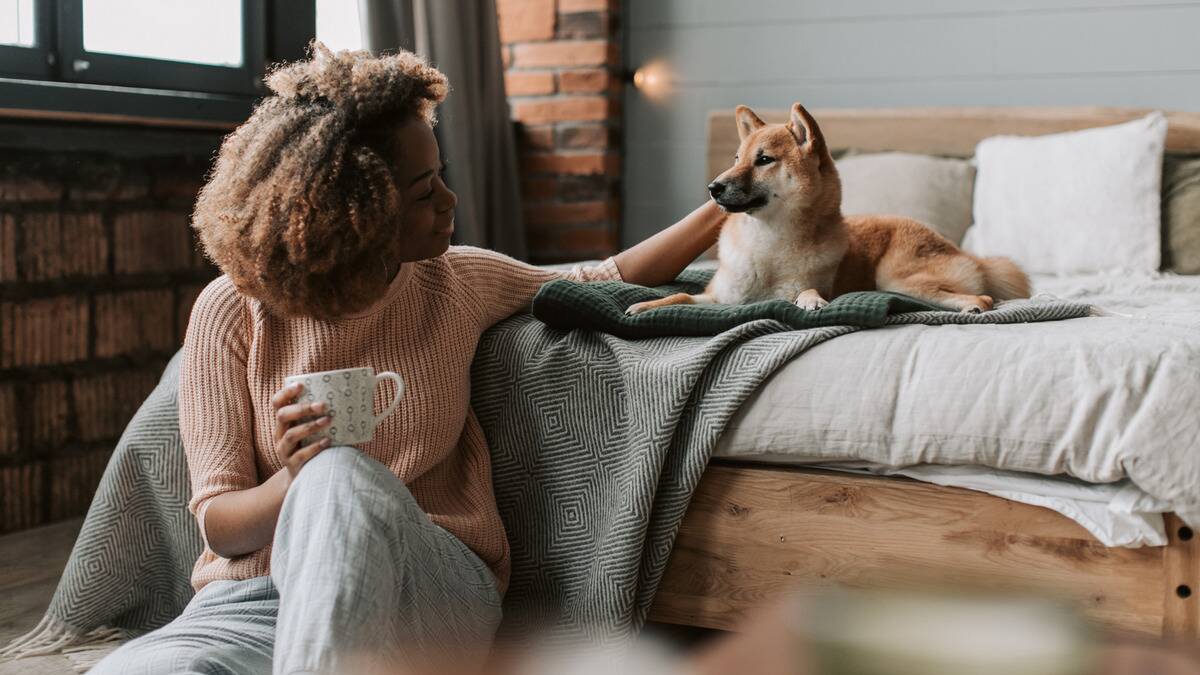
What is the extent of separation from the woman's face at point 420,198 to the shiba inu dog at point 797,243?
47 cm

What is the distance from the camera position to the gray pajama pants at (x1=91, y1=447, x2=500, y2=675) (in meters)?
0.90

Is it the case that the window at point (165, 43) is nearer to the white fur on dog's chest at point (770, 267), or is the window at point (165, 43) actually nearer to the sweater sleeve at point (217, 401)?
the sweater sleeve at point (217, 401)

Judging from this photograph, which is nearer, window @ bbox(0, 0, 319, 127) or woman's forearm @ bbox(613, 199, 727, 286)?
woman's forearm @ bbox(613, 199, 727, 286)

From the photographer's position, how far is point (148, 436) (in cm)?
159

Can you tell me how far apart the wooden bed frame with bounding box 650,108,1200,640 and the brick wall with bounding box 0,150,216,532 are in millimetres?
1405

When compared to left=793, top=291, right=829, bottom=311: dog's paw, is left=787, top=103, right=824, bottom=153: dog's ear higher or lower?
higher

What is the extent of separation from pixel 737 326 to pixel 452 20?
1875 mm

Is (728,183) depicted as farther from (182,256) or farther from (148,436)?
(182,256)

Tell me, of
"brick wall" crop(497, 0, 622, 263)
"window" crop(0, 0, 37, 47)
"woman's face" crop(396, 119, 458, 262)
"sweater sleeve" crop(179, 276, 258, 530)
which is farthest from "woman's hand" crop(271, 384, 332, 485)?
"brick wall" crop(497, 0, 622, 263)

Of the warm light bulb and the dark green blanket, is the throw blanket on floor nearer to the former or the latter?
the dark green blanket

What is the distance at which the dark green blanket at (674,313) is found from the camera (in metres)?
1.43

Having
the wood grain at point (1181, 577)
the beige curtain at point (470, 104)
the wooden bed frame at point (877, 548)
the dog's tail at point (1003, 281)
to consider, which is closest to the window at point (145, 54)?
the beige curtain at point (470, 104)

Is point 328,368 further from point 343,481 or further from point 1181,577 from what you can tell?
point 1181,577

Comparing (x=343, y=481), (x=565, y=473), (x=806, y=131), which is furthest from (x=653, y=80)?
(x=343, y=481)
